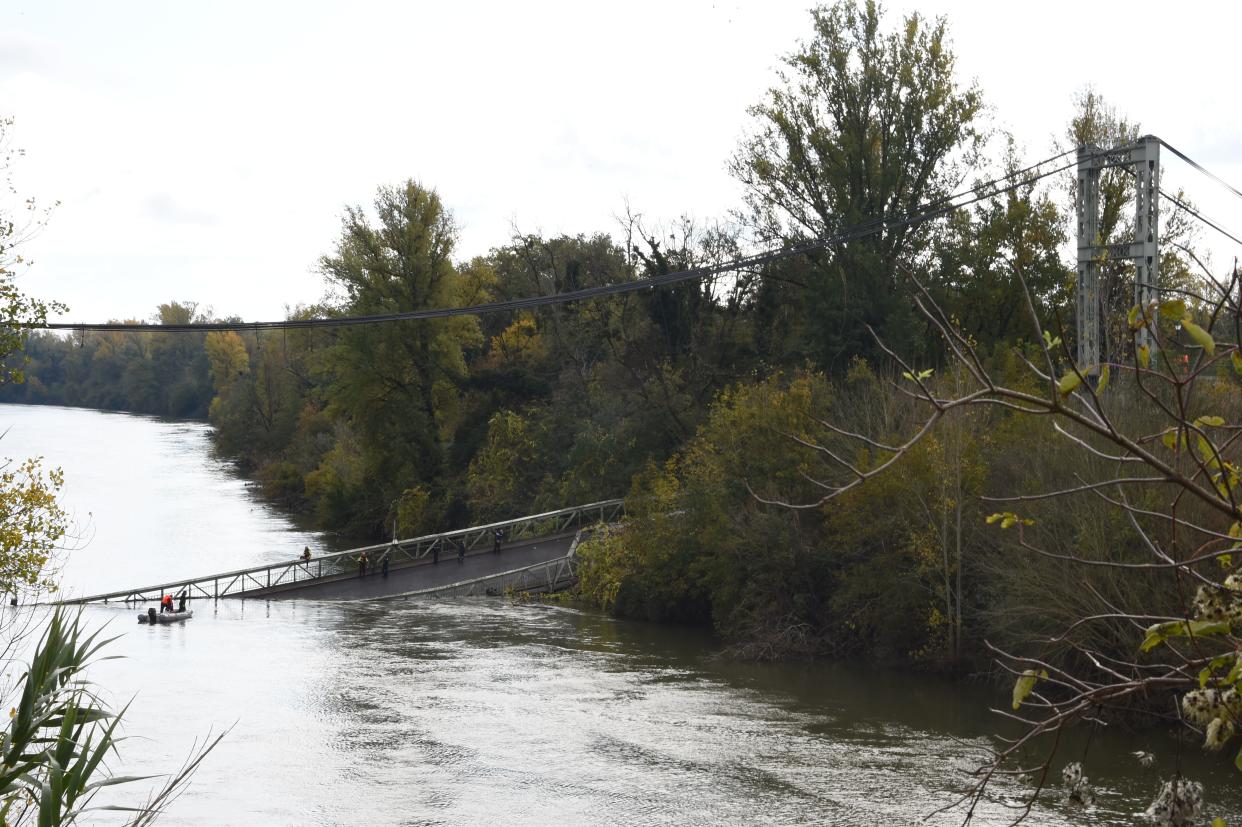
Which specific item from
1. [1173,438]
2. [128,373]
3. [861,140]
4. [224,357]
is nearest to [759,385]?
[861,140]

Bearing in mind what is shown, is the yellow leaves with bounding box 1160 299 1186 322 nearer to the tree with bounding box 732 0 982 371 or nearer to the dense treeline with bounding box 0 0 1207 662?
the dense treeline with bounding box 0 0 1207 662

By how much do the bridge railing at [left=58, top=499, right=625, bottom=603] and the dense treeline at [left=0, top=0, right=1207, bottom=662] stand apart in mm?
1367

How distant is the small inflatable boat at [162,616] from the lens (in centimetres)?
3341

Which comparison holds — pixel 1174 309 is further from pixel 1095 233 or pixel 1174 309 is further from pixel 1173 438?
pixel 1095 233

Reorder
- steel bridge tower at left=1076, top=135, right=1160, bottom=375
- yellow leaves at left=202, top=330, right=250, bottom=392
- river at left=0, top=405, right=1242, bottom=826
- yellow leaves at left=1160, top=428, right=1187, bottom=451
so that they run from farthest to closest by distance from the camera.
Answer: yellow leaves at left=202, top=330, right=250, bottom=392, steel bridge tower at left=1076, top=135, right=1160, bottom=375, river at left=0, top=405, right=1242, bottom=826, yellow leaves at left=1160, top=428, right=1187, bottom=451

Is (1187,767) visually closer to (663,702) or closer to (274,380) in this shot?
(663,702)

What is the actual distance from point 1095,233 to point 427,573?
22.8m

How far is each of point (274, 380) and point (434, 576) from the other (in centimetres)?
5148

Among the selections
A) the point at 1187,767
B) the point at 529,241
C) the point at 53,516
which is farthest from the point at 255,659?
the point at 529,241

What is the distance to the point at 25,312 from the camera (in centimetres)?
1656

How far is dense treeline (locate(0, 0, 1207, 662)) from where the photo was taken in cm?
2930

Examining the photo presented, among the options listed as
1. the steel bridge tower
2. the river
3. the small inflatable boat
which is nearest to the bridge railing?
the river

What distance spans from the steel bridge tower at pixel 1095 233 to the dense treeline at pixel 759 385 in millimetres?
2647

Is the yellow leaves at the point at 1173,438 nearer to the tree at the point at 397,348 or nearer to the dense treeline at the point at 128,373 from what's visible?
the tree at the point at 397,348
